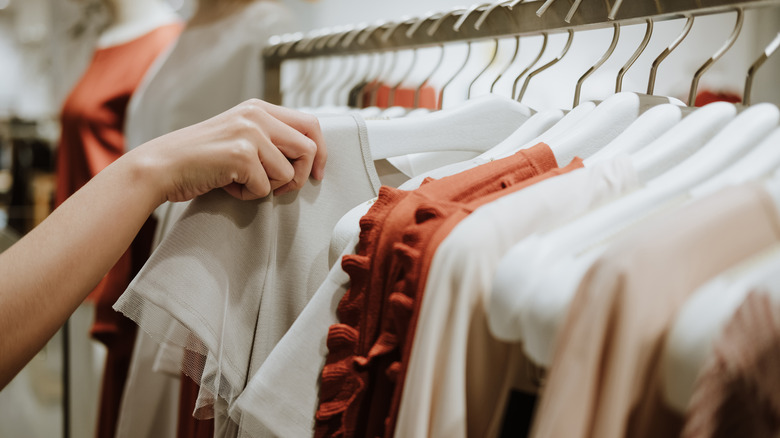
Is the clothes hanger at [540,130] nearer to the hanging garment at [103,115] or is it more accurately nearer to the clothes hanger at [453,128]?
the clothes hanger at [453,128]

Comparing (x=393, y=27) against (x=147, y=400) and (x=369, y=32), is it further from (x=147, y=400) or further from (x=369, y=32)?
(x=147, y=400)

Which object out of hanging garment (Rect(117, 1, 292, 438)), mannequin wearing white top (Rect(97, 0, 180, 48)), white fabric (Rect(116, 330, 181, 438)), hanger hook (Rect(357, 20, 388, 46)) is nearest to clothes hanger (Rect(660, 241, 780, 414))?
hanger hook (Rect(357, 20, 388, 46))

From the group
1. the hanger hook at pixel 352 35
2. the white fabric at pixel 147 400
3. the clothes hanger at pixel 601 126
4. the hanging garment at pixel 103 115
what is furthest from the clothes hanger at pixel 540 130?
the hanging garment at pixel 103 115

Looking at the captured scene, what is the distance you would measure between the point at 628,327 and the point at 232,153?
32cm

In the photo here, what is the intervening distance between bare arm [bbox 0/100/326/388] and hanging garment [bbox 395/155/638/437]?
0.20 m

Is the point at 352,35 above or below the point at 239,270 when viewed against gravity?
above

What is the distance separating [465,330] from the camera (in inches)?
13.4

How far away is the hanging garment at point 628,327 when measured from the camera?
0.27m

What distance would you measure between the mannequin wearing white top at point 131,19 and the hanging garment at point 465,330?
4.42 ft

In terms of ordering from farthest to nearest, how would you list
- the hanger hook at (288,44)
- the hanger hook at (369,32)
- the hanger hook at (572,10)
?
the hanger hook at (288,44) → the hanger hook at (369,32) → the hanger hook at (572,10)

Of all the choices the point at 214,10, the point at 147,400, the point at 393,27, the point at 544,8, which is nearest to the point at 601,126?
the point at 544,8

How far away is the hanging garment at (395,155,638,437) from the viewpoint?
0.34m

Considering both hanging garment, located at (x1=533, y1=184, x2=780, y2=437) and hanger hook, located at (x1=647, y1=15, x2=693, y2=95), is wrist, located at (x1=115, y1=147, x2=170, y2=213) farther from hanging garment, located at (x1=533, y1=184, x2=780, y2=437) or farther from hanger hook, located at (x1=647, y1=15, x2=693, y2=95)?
hanger hook, located at (x1=647, y1=15, x2=693, y2=95)

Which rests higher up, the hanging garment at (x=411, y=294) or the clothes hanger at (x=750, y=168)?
the clothes hanger at (x=750, y=168)
